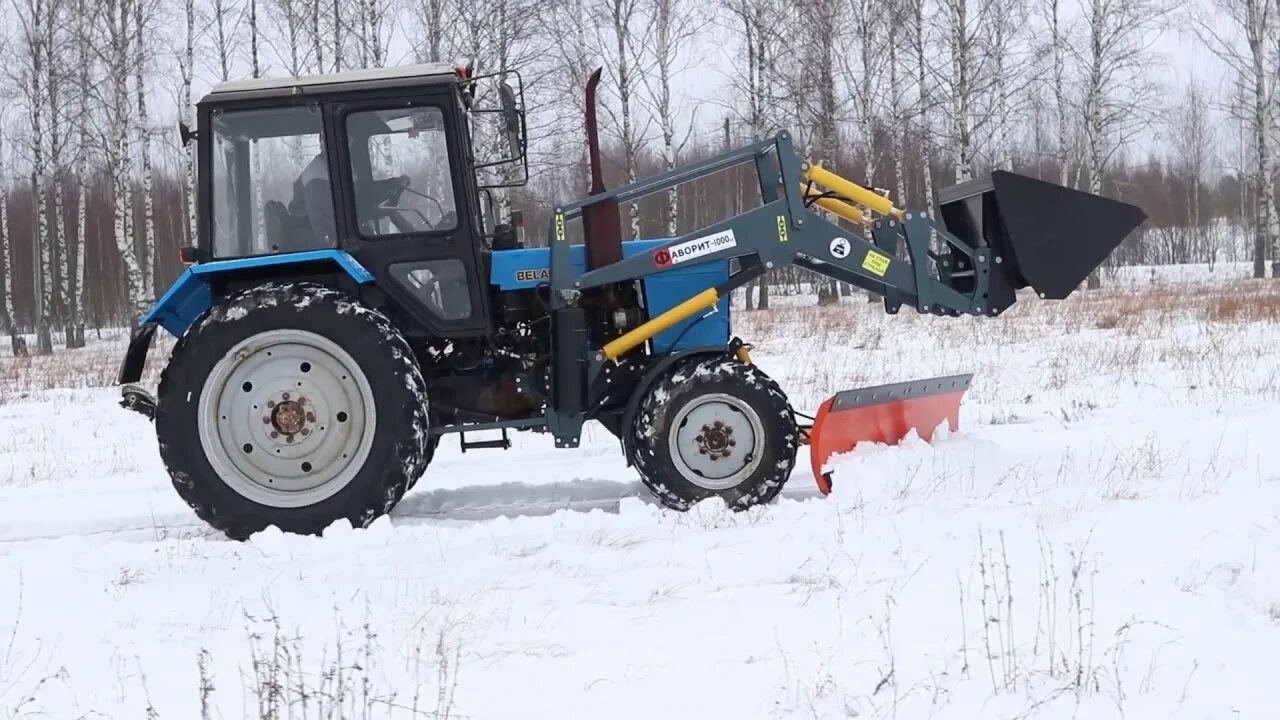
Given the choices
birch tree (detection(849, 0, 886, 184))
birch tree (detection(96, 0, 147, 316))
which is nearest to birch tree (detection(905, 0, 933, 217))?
birch tree (detection(849, 0, 886, 184))

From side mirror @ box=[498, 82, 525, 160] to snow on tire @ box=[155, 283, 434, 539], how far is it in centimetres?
109

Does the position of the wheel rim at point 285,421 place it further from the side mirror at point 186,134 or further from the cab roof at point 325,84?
the cab roof at point 325,84

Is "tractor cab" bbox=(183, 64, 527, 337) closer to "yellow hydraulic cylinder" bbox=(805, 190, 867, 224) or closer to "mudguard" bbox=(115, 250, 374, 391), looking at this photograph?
"mudguard" bbox=(115, 250, 374, 391)

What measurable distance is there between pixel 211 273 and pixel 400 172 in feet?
3.43

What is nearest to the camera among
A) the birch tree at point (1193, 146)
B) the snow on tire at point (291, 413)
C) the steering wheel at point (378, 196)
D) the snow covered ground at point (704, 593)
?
the snow covered ground at point (704, 593)

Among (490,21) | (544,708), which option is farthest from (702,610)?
(490,21)

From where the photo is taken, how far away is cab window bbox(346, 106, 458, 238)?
5.34m

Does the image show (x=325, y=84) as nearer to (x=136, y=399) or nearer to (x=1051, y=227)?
(x=136, y=399)

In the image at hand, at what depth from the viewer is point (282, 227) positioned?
5398 mm

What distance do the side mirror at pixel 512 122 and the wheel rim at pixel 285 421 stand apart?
4.44 feet

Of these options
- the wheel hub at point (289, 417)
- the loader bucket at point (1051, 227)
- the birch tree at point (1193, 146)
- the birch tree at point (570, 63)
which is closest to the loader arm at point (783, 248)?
the loader bucket at point (1051, 227)

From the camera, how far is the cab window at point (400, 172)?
5.34 metres

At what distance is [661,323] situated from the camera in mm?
5547

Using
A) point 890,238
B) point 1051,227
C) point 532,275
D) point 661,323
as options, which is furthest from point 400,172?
point 1051,227
